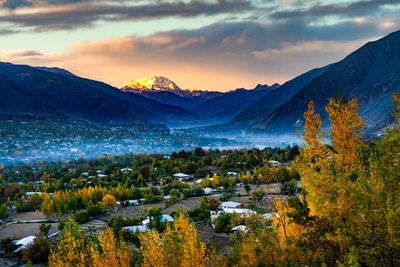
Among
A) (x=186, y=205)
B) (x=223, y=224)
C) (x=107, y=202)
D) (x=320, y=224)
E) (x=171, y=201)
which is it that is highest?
(x=320, y=224)

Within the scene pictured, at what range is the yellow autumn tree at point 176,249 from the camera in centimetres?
1446

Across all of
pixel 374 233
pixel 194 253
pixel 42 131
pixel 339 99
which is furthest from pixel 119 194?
pixel 42 131

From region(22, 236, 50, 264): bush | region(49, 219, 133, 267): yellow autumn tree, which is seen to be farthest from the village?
region(49, 219, 133, 267): yellow autumn tree

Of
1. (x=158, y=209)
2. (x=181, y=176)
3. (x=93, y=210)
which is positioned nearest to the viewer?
(x=158, y=209)

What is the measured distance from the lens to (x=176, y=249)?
15.9 metres

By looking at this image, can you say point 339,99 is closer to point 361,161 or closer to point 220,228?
point 361,161

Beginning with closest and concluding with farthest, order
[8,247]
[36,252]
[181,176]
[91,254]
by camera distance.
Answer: [91,254], [36,252], [8,247], [181,176]

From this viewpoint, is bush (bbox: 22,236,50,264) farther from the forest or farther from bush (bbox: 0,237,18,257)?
bush (bbox: 0,237,18,257)

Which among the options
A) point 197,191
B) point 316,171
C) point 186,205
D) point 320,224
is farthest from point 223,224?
point 197,191

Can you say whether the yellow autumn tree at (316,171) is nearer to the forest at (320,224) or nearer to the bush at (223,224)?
the forest at (320,224)

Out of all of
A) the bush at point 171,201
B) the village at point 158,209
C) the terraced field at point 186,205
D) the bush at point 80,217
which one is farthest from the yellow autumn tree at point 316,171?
the bush at point 171,201

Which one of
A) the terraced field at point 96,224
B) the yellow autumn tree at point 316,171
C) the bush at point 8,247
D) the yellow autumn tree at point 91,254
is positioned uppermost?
the yellow autumn tree at point 316,171

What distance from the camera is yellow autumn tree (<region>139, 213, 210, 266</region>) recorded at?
1446 centimetres

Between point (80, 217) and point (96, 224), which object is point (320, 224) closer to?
point (96, 224)
